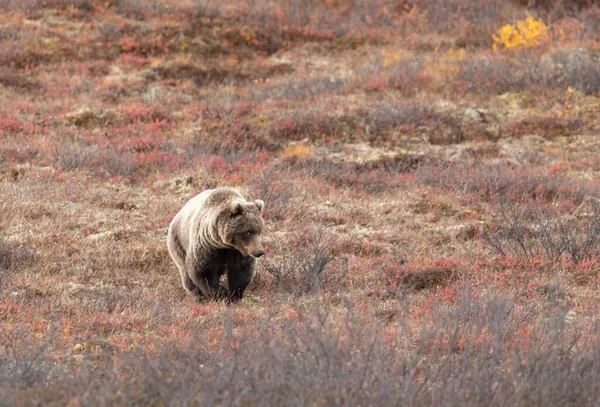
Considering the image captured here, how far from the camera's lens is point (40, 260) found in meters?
8.75

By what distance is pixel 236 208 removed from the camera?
7305mm

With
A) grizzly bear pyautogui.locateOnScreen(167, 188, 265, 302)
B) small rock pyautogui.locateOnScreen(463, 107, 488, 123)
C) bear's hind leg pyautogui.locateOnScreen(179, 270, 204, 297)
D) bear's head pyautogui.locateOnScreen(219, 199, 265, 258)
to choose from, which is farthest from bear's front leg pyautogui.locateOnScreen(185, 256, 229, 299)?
small rock pyautogui.locateOnScreen(463, 107, 488, 123)

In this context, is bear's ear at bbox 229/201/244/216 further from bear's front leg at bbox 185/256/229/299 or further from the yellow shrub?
the yellow shrub

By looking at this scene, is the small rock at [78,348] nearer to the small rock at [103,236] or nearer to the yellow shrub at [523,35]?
the small rock at [103,236]

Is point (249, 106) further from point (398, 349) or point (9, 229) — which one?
point (398, 349)

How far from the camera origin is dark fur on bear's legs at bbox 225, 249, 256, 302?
25.7ft

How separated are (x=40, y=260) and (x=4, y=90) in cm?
1039

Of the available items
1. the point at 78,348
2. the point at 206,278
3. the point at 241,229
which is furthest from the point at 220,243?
the point at 78,348

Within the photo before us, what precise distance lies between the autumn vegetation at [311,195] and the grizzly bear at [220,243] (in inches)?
10.3

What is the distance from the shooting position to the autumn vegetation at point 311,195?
481 cm

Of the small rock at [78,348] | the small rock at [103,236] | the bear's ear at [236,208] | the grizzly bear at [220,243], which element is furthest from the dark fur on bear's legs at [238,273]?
the small rock at [103,236]

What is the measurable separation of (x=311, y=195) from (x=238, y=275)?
4477mm

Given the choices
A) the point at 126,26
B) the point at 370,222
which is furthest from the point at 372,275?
the point at 126,26

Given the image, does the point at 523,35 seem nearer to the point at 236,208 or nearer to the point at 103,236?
the point at 103,236
